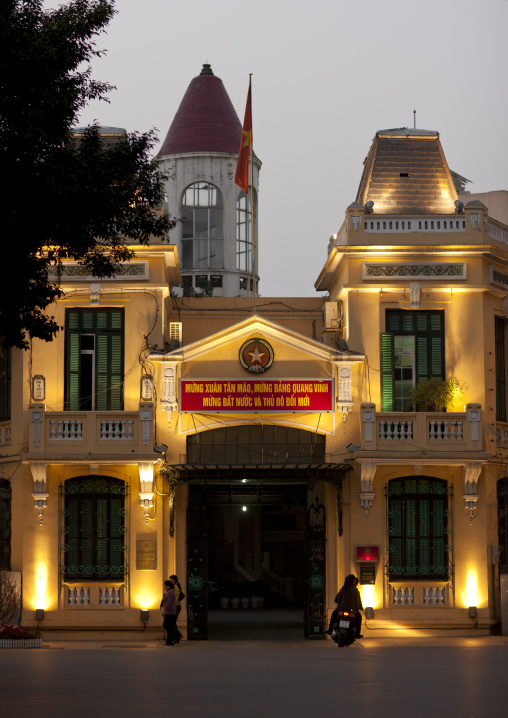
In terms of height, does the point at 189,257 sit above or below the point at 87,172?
above

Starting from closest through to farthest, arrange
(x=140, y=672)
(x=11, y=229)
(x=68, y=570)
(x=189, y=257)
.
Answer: (x=11, y=229), (x=140, y=672), (x=68, y=570), (x=189, y=257)

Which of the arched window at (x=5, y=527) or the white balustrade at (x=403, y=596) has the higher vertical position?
the arched window at (x=5, y=527)

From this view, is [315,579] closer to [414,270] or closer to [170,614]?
[170,614]

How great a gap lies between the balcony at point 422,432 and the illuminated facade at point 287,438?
2.0 inches

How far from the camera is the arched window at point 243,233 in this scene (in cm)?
4131

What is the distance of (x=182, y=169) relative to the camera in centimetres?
4119

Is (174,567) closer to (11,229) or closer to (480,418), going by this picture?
(480,418)

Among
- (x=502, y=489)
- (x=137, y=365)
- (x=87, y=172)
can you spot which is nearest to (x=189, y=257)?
(x=137, y=365)

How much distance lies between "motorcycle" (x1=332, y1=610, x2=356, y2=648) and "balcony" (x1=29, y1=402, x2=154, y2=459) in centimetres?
583

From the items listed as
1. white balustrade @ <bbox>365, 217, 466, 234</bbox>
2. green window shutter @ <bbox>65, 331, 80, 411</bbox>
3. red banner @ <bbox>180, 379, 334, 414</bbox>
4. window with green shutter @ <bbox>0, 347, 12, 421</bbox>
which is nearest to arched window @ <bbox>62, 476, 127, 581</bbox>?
green window shutter @ <bbox>65, 331, 80, 411</bbox>

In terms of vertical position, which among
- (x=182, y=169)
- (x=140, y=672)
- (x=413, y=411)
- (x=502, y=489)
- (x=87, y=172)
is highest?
(x=182, y=169)

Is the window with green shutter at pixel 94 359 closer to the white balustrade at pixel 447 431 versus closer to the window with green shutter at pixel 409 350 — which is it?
the window with green shutter at pixel 409 350

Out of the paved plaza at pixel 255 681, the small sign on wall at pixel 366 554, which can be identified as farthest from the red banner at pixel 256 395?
the paved plaza at pixel 255 681

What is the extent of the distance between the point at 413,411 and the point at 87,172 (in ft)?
43.6
